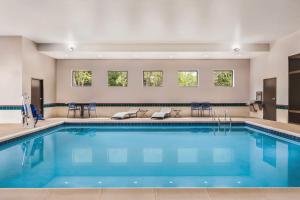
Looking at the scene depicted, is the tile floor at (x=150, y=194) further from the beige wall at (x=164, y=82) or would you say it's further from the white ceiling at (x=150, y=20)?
the beige wall at (x=164, y=82)

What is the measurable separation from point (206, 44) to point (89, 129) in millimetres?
4882

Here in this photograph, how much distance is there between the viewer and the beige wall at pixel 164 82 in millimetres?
12148

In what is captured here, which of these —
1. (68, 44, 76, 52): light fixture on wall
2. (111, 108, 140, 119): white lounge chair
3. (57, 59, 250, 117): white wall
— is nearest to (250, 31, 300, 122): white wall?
(57, 59, 250, 117): white wall

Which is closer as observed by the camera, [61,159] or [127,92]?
[61,159]

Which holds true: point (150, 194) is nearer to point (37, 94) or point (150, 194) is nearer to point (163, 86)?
point (37, 94)

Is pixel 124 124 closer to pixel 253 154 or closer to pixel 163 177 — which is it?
pixel 253 154

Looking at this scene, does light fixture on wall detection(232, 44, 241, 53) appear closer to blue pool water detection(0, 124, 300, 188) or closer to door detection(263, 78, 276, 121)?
door detection(263, 78, 276, 121)

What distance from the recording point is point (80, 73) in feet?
40.6

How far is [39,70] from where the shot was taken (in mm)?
10211

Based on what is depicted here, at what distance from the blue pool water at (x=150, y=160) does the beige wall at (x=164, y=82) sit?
4.11 metres

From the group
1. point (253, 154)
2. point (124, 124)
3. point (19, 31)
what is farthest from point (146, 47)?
point (253, 154)

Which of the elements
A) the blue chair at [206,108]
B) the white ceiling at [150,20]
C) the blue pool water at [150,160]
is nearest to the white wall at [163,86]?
the blue chair at [206,108]

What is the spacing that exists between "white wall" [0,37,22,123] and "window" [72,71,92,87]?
3.69 meters

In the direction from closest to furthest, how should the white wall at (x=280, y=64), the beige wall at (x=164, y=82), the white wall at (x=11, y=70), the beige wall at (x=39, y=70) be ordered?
the white wall at (x=280, y=64) < the white wall at (x=11, y=70) < the beige wall at (x=39, y=70) < the beige wall at (x=164, y=82)
